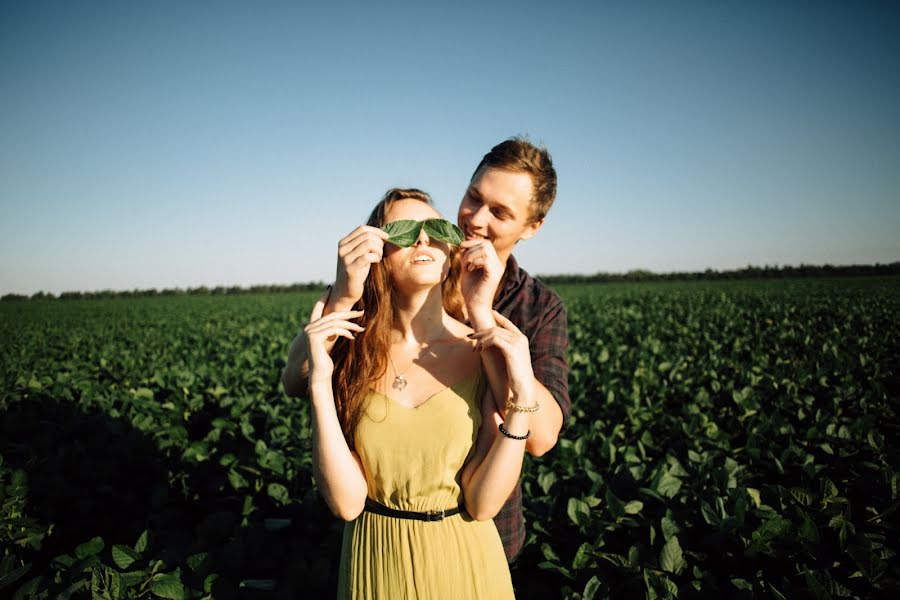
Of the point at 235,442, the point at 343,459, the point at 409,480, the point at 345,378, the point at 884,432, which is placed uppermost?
the point at 345,378

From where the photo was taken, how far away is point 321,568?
216cm

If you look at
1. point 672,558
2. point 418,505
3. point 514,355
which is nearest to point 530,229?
point 514,355

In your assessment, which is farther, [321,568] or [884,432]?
[884,432]

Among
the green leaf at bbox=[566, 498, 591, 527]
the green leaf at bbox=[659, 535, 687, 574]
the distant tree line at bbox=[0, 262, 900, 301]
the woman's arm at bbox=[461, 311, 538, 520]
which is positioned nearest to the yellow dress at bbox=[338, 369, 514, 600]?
the woman's arm at bbox=[461, 311, 538, 520]

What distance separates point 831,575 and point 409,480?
184 cm

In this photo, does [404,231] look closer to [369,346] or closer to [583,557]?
[369,346]

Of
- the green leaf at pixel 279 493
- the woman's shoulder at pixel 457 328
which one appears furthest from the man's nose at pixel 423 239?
the green leaf at pixel 279 493

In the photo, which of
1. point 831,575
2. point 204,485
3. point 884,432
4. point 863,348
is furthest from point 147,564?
point 863,348

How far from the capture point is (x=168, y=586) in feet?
5.88

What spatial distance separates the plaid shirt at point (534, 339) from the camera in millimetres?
2037

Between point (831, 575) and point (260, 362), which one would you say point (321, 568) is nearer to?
point (831, 575)

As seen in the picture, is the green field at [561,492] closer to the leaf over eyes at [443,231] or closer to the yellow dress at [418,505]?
the yellow dress at [418,505]

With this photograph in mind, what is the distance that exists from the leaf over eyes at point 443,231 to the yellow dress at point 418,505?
0.55m

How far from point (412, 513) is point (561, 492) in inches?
80.6
